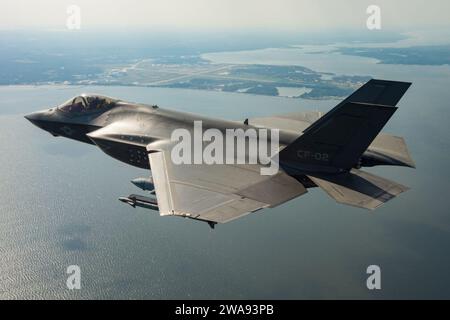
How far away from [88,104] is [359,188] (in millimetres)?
20578

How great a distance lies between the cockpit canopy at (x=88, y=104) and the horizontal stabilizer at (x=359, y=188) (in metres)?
16.9

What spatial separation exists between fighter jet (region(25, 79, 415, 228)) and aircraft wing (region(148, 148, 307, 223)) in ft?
0.13

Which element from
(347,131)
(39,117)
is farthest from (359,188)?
(39,117)

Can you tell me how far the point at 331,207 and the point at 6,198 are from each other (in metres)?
63.5

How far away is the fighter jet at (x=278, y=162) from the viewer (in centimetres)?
1506

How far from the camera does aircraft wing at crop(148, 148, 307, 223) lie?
1375cm

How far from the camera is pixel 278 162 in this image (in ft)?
63.4

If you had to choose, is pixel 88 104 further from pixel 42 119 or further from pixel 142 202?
pixel 142 202

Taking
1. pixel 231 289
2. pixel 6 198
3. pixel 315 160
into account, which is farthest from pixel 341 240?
pixel 6 198
